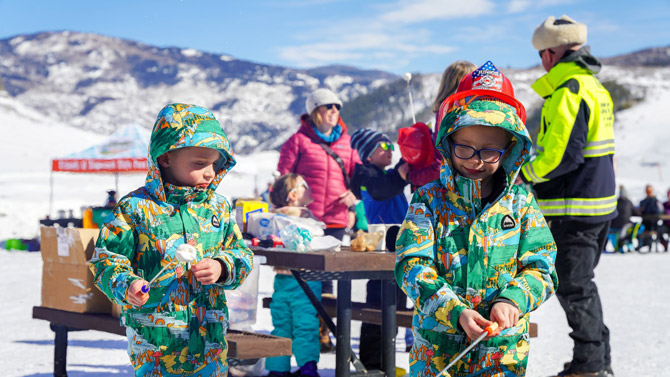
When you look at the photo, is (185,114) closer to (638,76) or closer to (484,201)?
(484,201)

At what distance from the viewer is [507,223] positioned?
8.63ft

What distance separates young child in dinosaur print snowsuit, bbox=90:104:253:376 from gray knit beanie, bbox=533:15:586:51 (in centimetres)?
275

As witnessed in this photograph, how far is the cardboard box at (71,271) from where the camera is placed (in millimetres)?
4750

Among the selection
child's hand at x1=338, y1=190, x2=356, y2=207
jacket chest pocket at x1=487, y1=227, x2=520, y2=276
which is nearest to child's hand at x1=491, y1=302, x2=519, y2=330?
jacket chest pocket at x1=487, y1=227, x2=520, y2=276

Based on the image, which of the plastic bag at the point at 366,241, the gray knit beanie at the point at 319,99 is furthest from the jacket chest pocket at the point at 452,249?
the gray knit beanie at the point at 319,99

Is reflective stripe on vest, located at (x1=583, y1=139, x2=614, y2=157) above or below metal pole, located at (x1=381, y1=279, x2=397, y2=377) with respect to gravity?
above

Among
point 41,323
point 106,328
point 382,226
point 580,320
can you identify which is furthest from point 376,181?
point 41,323

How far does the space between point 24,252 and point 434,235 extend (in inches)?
612

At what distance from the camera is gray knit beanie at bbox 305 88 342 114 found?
602 cm

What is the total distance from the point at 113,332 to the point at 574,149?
291 centimetres

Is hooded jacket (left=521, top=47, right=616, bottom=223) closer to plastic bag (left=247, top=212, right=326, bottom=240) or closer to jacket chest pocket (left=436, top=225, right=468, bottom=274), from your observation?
plastic bag (left=247, top=212, right=326, bottom=240)

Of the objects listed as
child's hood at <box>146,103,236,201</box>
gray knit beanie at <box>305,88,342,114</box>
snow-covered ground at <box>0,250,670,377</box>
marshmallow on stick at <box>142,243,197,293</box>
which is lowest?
snow-covered ground at <box>0,250,670,377</box>

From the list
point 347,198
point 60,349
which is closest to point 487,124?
point 347,198

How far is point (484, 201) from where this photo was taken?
272 cm
